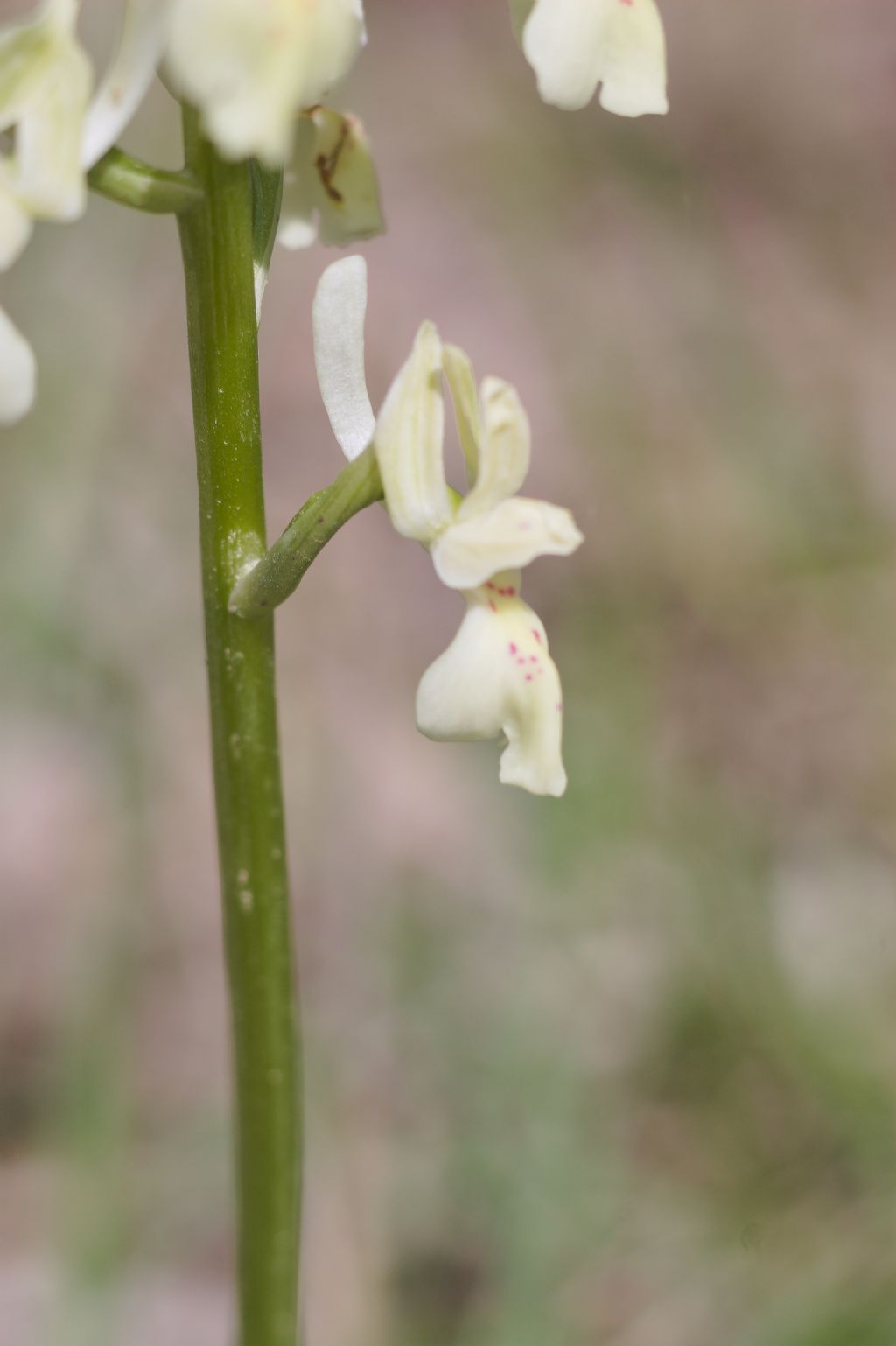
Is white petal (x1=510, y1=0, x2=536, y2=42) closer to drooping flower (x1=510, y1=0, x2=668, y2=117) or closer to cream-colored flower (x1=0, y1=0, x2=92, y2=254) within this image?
drooping flower (x1=510, y1=0, x2=668, y2=117)

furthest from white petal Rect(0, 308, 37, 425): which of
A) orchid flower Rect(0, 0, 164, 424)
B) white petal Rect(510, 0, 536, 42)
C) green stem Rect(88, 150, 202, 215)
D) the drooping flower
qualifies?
white petal Rect(510, 0, 536, 42)

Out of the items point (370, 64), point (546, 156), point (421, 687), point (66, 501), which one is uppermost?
point (370, 64)

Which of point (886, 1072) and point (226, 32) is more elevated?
point (226, 32)

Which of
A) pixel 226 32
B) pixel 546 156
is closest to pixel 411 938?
pixel 226 32

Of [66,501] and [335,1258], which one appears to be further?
[66,501]

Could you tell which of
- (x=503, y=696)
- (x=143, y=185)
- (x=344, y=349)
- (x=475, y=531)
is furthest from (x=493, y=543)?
(x=143, y=185)

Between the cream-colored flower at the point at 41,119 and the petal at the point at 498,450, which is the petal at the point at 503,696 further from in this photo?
the cream-colored flower at the point at 41,119

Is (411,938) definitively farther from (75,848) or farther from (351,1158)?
(75,848)

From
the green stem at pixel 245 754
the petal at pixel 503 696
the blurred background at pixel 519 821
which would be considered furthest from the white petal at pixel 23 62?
the blurred background at pixel 519 821
